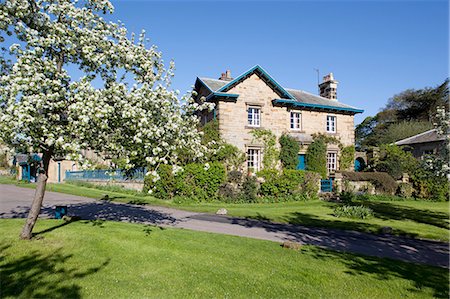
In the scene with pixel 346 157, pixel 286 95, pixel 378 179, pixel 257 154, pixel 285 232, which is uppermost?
pixel 286 95

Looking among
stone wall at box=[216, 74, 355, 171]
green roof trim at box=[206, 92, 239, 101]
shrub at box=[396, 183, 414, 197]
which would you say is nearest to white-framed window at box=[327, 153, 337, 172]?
stone wall at box=[216, 74, 355, 171]

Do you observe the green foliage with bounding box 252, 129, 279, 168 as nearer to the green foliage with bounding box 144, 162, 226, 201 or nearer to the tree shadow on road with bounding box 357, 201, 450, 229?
the green foliage with bounding box 144, 162, 226, 201

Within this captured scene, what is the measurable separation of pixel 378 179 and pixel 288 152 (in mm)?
8095

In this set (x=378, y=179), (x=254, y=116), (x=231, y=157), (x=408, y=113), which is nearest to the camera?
(x=231, y=157)

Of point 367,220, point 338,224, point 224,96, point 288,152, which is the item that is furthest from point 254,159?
point 338,224

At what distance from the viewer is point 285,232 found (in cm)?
1231

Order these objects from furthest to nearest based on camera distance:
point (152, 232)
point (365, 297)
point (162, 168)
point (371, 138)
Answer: point (371, 138) < point (162, 168) < point (152, 232) < point (365, 297)

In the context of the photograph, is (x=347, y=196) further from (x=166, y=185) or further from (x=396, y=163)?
(x=166, y=185)

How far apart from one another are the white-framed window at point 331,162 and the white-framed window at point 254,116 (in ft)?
26.6

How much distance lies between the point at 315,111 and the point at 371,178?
7753mm

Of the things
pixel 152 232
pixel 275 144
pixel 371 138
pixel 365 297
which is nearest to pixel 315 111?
pixel 275 144

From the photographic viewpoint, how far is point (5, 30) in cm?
816

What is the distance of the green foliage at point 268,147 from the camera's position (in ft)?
84.3

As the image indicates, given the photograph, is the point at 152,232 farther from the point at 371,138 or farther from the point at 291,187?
the point at 371,138
